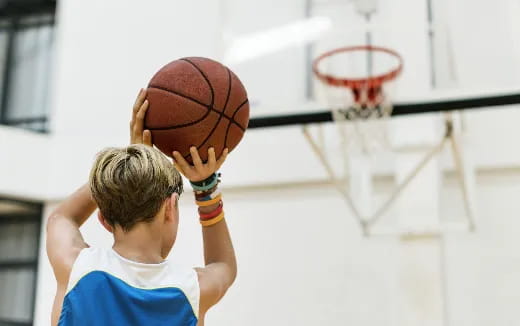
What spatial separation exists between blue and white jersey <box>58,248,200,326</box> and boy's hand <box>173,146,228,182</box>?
0.24 m

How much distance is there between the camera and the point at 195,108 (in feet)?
5.61

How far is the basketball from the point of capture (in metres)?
1.61

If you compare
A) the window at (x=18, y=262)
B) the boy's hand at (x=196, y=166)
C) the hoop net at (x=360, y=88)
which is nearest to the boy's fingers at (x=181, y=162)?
the boy's hand at (x=196, y=166)

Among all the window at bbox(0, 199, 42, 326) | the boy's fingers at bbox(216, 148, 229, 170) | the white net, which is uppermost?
the boy's fingers at bbox(216, 148, 229, 170)

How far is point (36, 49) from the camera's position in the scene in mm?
6523

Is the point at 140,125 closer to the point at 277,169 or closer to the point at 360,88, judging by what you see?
the point at 360,88

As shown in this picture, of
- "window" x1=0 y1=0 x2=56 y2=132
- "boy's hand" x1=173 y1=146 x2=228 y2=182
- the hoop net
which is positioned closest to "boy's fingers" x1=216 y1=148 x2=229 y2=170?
"boy's hand" x1=173 y1=146 x2=228 y2=182

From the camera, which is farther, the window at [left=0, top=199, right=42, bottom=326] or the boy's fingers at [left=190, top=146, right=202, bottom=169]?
the window at [left=0, top=199, right=42, bottom=326]

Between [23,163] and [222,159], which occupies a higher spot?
[222,159]

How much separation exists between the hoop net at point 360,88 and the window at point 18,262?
10.3 feet

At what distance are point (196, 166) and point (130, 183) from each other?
0.28m

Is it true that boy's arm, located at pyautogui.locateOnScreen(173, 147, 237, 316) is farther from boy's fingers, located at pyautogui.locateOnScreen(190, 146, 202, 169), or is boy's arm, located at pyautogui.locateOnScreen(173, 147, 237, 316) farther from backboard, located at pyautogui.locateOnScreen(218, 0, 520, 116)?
backboard, located at pyautogui.locateOnScreen(218, 0, 520, 116)

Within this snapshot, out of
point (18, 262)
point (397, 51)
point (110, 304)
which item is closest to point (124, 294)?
point (110, 304)

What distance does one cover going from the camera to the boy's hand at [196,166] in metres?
1.49
